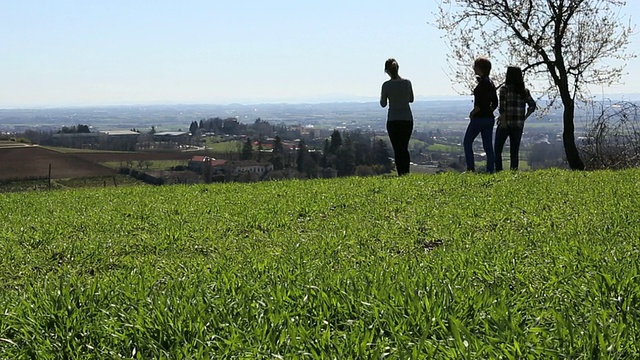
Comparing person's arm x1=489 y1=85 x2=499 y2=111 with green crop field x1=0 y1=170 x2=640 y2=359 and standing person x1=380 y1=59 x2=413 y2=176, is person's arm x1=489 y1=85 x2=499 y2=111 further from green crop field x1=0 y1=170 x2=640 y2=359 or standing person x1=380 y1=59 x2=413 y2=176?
green crop field x1=0 y1=170 x2=640 y2=359

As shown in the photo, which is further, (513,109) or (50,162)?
(50,162)

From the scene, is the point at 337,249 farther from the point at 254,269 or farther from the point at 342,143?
the point at 342,143

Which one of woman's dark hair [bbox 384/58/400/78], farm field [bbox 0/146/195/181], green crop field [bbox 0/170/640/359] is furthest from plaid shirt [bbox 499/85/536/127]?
farm field [bbox 0/146/195/181]

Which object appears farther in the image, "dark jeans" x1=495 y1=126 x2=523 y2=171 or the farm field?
the farm field

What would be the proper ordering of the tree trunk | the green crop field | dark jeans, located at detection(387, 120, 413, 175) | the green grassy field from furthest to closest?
1. the green grassy field
2. the tree trunk
3. dark jeans, located at detection(387, 120, 413, 175)
4. the green crop field

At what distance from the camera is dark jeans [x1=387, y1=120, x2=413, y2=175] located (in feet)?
45.4

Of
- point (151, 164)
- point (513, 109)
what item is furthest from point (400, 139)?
point (151, 164)

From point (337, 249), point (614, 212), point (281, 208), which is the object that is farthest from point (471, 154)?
point (337, 249)

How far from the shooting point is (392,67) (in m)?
13.8

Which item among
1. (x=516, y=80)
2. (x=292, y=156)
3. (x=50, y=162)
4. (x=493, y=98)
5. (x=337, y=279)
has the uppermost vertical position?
(x=516, y=80)

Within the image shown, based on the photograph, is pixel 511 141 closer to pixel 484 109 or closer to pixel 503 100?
pixel 503 100

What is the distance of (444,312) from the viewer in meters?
3.63

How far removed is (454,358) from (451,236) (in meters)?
3.82

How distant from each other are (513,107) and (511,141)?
2.27 ft
